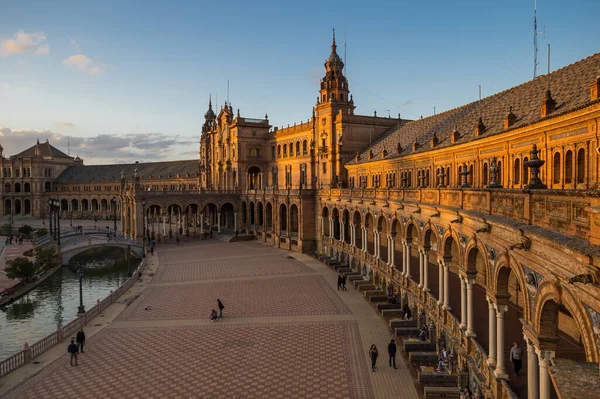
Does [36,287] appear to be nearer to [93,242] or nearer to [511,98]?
[93,242]

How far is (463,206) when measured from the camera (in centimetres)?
1705

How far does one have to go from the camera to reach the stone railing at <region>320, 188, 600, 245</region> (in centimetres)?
775

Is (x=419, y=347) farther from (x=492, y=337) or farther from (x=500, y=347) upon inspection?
(x=500, y=347)

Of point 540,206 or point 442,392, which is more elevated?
point 540,206

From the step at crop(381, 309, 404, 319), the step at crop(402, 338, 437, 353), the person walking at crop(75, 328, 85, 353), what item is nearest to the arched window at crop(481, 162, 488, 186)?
the step at crop(381, 309, 404, 319)

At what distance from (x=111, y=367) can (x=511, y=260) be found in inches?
732

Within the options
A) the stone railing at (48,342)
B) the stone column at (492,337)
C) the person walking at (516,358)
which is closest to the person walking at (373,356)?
the stone column at (492,337)

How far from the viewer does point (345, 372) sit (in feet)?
66.4

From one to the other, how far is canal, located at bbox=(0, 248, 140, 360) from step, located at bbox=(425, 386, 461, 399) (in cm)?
2301

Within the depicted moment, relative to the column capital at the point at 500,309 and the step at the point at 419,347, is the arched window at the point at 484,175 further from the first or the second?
the column capital at the point at 500,309

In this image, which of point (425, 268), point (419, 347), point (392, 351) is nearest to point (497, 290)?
point (392, 351)

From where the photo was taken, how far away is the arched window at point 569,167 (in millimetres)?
19328

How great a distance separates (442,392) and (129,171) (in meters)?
113

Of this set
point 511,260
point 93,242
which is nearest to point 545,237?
point 511,260
